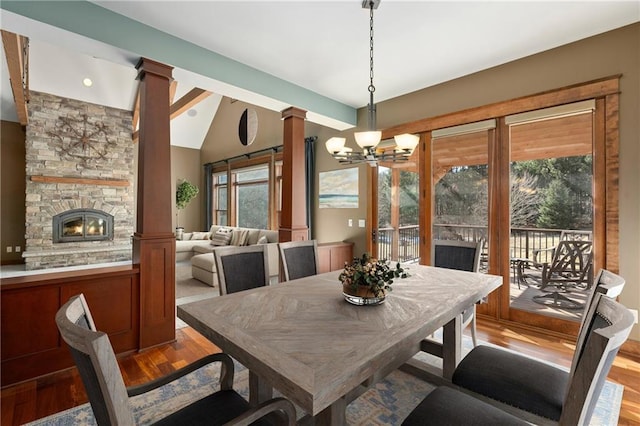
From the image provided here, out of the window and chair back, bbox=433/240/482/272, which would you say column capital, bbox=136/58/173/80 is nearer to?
chair back, bbox=433/240/482/272

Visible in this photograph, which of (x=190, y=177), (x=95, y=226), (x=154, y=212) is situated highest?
(x=190, y=177)

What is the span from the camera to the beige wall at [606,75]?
105 inches

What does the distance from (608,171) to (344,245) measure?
3206mm

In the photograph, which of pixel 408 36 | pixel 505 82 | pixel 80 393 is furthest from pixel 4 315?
pixel 505 82

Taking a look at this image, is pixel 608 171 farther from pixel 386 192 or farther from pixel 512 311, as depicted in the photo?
pixel 386 192

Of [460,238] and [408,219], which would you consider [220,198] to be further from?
[460,238]

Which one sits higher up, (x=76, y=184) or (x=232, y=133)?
(x=232, y=133)

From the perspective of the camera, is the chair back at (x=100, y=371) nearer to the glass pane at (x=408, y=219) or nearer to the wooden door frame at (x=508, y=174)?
the wooden door frame at (x=508, y=174)

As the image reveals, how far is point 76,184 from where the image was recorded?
6465 mm

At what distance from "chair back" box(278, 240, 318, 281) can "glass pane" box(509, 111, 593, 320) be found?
2.36 meters

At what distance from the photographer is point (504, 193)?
11.3 ft

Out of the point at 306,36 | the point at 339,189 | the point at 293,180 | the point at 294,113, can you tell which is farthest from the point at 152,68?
the point at 339,189

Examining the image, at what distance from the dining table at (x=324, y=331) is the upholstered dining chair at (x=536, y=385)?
0.92ft

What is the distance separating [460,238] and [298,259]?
7.47 ft
